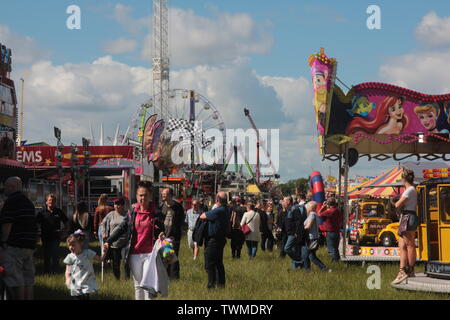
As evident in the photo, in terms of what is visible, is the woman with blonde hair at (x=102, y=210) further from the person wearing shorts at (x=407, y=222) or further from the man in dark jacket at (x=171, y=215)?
the person wearing shorts at (x=407, y=222)

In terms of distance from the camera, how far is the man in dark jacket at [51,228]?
14.1 metres

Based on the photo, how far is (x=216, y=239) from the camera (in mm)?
11289

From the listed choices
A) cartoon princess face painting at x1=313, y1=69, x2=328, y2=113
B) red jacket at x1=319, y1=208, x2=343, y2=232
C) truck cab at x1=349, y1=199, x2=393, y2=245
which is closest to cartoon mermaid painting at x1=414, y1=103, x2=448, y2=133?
cartoon princess face painting at x1=313, y1=69, x2=328, y2=113

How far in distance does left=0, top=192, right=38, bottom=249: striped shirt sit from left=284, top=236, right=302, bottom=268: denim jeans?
7514mm

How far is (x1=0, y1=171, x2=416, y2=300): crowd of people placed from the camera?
8266mm

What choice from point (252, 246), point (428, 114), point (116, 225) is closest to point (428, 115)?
point (428, 114)

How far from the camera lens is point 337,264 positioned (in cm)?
1612

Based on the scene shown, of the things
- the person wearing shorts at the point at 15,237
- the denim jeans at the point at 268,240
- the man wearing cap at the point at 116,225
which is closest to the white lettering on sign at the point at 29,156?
the denim jeans at the point at 268,240
